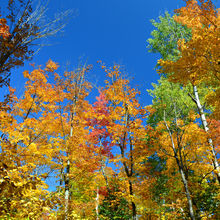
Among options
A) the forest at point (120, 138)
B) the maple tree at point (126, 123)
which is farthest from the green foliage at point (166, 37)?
the maple tree at point (126, 123)

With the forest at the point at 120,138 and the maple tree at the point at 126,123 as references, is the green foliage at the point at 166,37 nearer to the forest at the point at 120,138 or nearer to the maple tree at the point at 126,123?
the forest at the point at 120,138

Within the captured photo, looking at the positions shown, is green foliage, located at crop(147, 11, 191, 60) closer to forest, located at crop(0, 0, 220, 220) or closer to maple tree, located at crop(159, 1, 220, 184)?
forest, located at crop(0, 0, 220, 220)

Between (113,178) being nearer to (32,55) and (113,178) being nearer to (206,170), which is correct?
(206,170)

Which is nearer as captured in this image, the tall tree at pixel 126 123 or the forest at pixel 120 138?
the forest at pixel 120 138

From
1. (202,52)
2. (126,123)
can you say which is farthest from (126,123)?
(202,52)

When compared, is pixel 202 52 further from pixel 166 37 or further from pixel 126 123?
pixel 166 37

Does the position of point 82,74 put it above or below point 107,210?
above

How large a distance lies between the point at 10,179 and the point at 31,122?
24.8 feet

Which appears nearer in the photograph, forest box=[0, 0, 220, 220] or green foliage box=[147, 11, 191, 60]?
forest box=[0, 0, 220, 220]

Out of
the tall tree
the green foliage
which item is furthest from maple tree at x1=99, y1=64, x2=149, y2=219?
the green foliage

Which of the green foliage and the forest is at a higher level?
the green foliage

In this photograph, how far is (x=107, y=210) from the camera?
9.74 metres

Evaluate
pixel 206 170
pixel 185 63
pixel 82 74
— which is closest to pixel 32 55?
pixel 185 63

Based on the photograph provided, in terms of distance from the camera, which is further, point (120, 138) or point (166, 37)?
point (166, 37)
